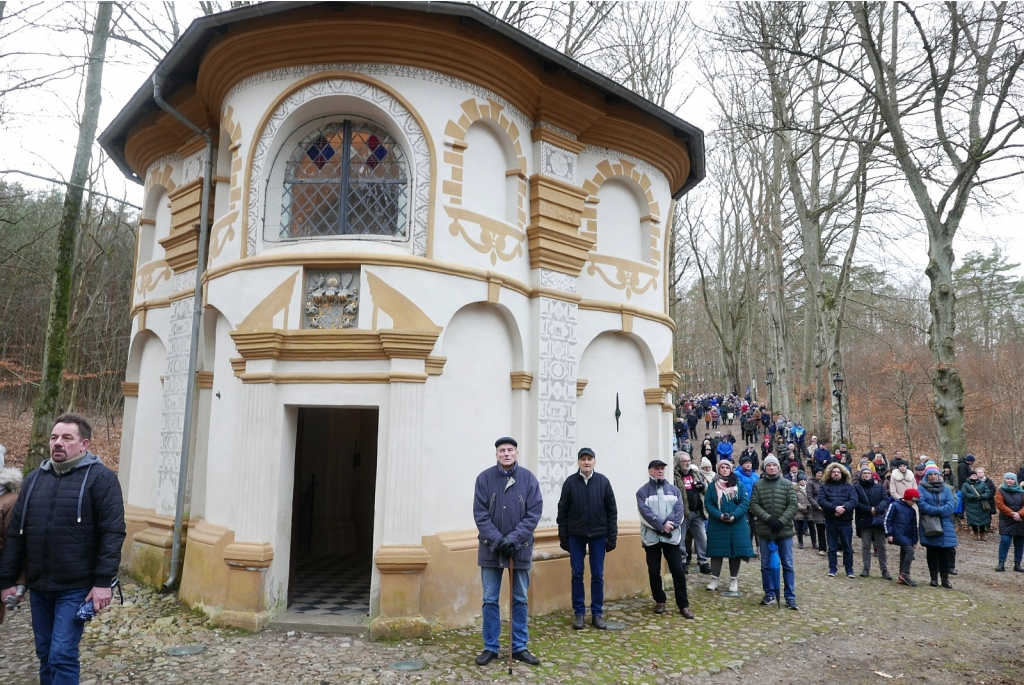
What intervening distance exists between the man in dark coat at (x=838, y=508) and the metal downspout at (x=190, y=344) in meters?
9.30

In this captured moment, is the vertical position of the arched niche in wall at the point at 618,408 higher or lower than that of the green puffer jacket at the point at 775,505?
higher

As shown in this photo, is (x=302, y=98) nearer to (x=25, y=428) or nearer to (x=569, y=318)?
(x=569, y=318)

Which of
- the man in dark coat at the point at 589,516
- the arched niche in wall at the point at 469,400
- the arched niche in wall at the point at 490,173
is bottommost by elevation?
the man in dark coat at the point at 589,516

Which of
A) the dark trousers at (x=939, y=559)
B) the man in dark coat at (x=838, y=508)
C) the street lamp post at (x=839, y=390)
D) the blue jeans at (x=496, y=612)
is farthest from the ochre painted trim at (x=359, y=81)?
the street lamp post at (x=839, y=390)

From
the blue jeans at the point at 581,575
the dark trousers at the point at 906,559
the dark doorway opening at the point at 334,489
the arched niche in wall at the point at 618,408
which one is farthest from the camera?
the dark doorway opening at the point at 334,489

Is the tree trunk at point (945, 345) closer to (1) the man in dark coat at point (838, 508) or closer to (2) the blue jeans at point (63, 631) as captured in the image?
(1) the man in dark coat at point (838, 508)

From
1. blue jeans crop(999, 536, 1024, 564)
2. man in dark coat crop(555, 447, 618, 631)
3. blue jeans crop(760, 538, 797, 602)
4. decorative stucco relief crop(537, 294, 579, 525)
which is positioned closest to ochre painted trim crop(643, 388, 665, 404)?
decorative stucco relief crop(537, 294, 579, 525)

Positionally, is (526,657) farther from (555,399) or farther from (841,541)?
(841,541)

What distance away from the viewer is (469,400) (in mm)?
7863

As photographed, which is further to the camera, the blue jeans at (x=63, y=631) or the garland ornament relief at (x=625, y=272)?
the garland ornament relief at (x=625, y=272)

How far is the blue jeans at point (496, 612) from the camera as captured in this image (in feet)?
20.3

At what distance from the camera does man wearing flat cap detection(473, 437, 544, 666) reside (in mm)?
6168

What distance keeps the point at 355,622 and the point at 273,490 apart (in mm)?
1640

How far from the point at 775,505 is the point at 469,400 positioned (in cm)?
406
